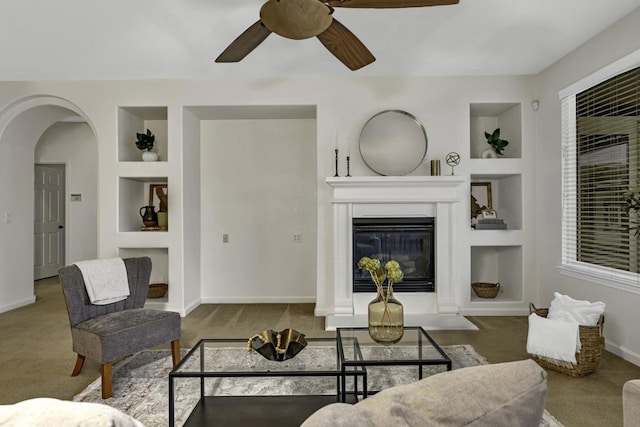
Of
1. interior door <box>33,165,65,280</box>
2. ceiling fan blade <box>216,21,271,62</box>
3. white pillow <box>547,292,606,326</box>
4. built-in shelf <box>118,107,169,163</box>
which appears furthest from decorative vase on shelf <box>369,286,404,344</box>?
interior door <box>33,165,65,280</box>

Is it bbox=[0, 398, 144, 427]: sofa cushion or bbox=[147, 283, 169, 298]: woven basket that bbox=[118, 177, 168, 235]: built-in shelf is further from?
bbox=[0, 398, 144, 427]: sofa cushion

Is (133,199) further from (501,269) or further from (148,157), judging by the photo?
(501,269)

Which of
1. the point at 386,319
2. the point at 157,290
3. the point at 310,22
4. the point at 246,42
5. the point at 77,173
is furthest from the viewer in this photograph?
the point at 77,173

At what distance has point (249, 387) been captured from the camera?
2592 mm

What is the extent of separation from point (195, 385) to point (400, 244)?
250cm

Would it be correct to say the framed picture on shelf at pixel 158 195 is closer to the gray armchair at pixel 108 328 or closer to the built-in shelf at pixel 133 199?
the built-in shelf at pixel 133 199

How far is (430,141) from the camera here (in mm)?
4566

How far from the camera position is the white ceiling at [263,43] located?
10.1ft

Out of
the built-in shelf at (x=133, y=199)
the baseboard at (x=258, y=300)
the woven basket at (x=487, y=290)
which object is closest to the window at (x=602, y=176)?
the woven basket at (x=487, y=290)

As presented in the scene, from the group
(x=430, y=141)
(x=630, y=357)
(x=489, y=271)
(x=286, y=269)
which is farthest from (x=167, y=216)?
(x=630, y=357)

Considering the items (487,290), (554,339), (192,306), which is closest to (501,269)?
(487,290)

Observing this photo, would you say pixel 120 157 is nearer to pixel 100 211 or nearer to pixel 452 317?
pixel 100 211

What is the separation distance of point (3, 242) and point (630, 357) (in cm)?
610

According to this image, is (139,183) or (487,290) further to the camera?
(139,183)
